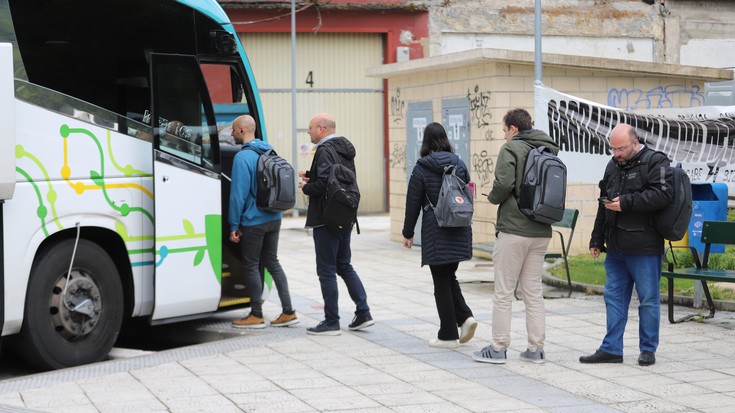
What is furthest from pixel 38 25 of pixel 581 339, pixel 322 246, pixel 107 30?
pixel 581 339

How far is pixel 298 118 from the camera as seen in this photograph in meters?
26.0

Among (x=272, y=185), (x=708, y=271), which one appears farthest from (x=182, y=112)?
(x=708, y=271)

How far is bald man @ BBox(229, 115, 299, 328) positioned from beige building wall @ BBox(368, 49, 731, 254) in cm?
615

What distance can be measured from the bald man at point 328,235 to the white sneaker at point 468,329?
1.05 m

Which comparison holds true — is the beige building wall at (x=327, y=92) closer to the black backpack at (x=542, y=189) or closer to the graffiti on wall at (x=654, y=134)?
the graffiti on wall at (x=654, y=134)

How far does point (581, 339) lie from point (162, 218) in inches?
137

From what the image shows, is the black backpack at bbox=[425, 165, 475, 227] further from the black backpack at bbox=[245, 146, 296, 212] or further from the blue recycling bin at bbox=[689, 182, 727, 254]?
the blue recycling bin at bbox=[689, 182, 727, 254]

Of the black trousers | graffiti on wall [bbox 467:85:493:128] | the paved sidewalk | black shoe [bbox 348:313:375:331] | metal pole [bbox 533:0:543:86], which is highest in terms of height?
metal pole [bbox 533:0:543:86]

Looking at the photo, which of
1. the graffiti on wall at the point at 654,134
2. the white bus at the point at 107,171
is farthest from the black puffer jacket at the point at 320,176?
the graffiti on wall at the point at 654,134

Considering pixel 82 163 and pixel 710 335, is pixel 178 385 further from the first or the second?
pixel 710 335

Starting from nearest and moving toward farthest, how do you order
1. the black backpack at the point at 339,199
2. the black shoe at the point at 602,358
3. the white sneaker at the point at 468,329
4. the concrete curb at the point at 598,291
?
the black shoe at the point at 602,358, the white sneaker at the point at 468,329, the black backpack at the point at 339,199, the concrete curb at the point at 598,291

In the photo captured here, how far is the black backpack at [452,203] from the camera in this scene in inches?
341

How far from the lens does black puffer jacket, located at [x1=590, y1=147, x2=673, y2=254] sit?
8.04 metres

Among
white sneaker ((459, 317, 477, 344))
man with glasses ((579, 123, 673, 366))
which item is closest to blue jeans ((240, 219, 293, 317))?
white sneaker ((459, 317, 477, 344))
